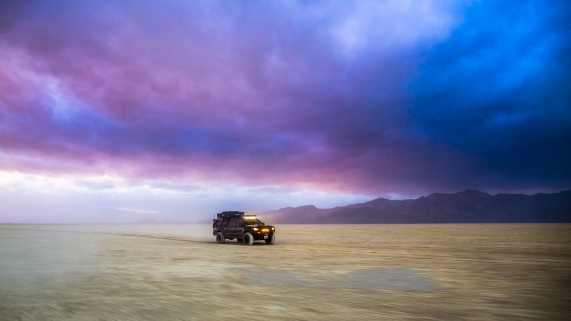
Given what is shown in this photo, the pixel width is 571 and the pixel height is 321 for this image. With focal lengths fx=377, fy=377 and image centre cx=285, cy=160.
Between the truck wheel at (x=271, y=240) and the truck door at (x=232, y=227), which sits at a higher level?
the truck door at (x=232, y=227)

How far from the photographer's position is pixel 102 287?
10570mm

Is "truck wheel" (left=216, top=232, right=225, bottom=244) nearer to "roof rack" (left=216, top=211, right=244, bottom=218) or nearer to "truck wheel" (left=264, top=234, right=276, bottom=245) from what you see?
"roof rack" (left=216, top=211, right=244, bottom=218)

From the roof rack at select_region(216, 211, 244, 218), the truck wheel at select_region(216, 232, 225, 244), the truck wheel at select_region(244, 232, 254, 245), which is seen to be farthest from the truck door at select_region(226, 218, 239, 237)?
the truck wheel at select_region(244, 232, 254, 245)

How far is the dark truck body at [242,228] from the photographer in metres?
31.1

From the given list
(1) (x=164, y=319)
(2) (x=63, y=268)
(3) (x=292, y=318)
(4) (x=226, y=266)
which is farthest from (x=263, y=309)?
(2) (x=63, y=268)

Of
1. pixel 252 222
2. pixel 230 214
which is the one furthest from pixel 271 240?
pixel 230 214

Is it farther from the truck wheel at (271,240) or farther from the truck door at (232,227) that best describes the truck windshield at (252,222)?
the truck wheel at (271,240)

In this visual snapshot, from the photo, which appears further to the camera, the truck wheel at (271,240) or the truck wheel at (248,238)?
the truck wheel at (271,240)

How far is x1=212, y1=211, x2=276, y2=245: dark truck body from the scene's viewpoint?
31.1 m

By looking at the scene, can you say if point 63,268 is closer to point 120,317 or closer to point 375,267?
point 120,317

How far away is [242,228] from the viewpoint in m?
32.1

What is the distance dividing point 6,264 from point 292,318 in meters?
15.8

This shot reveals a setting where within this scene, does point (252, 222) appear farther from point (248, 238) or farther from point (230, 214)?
point (230, 214)

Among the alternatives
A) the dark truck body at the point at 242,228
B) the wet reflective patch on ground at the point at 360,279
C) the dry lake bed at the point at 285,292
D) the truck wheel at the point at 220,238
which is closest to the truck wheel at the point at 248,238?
the dark truck body at the point at 242,228
